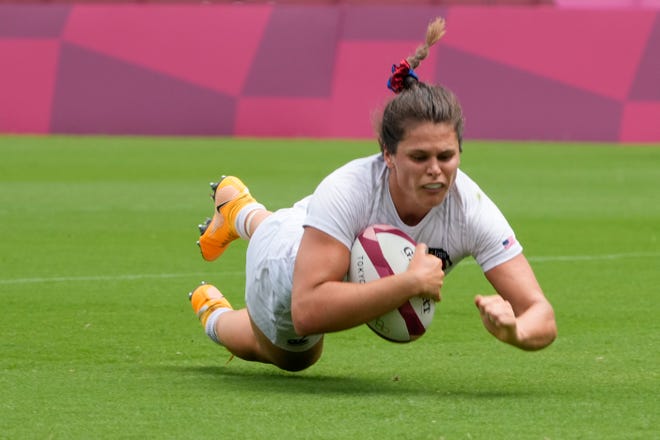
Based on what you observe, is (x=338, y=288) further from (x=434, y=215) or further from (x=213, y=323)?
(x=213, y=323)

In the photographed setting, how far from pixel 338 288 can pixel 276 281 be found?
0.61 m

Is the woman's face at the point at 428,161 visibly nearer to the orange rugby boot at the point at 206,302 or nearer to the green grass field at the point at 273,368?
the green grass field at the point at 273,368

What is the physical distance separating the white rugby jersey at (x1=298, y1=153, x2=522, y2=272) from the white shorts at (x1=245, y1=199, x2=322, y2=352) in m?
0.47

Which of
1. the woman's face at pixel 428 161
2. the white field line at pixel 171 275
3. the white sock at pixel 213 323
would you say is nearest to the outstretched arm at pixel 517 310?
the woman's face at pixel 428 161

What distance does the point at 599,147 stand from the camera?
24297 millimetres

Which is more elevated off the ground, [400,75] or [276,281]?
[400,75]

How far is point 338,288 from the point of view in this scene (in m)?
5.88

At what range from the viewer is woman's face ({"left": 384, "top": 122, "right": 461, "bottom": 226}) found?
583 cm

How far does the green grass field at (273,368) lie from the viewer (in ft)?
18.3

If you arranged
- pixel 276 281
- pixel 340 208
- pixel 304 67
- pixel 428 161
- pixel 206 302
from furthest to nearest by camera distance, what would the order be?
pixel 304 67
pixel 206 302
pixel 276 281
pixel 340 208
pixel 428 161

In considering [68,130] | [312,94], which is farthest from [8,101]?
[312,94]

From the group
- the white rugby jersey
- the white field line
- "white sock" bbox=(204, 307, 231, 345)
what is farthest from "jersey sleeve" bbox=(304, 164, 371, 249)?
the white field line

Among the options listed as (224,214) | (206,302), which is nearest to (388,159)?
(206,302)

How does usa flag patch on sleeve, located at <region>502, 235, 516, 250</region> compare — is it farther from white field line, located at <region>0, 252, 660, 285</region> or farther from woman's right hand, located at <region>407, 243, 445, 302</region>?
white field line, located at <region>0, 252, 660, 285</region>
